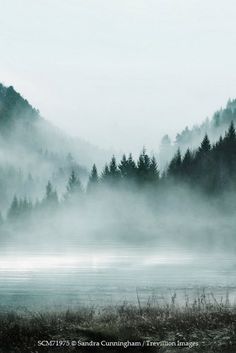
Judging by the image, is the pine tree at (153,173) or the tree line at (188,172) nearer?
the tree line at (188,172)

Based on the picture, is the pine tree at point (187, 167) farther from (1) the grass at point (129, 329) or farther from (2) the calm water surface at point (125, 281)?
(1) the grass at point (129, 329)

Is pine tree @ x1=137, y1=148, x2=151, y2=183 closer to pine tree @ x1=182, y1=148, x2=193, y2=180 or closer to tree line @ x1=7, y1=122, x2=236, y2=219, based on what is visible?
tree line @ x1=7, y1=122, x2=236, y2=219

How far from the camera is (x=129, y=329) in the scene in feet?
56.6

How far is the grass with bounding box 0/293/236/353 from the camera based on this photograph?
52.2 ft

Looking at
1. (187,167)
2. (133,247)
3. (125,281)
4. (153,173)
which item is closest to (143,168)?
(153,173)

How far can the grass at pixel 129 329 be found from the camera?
52.2 ft

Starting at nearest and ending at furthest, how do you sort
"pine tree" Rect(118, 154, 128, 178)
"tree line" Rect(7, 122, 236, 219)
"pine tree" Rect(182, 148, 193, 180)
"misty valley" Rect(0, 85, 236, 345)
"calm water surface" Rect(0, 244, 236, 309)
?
"misty valley" Rect(0, 85, 236, 345), "calm water surface" Rect(0, 244, 236, 309), "tree line" Rect(7, 122, 236, 219), "pine tree" Rect(182, 148, 193, 180), "pine tree" Rect(118, 154, 128, 178)

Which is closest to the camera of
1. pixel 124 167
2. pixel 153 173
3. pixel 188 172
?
pixel 188 172

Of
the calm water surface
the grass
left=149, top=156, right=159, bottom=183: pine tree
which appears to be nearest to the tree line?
left=149, top=156, right=159, bottom=183: pine tree

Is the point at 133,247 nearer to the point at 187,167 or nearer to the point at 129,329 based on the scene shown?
the point at 187,167

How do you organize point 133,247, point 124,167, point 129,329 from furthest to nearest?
point 124,167 < point 133,247 < point 129,329

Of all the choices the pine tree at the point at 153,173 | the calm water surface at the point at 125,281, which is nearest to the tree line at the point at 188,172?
the pine tree at the point at 153,173

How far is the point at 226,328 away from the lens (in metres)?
17.0

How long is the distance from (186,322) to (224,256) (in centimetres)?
4272
